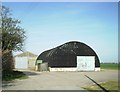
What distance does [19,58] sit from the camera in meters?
70.6

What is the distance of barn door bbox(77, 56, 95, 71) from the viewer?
51.1 m

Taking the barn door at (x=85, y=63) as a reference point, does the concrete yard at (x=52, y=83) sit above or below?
below

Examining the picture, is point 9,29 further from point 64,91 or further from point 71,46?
point 71,46

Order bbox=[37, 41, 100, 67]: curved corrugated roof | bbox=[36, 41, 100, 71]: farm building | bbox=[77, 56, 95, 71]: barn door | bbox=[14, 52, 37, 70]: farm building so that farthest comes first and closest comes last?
bbox=[14, 52, 37, 70]: farm building < bbox=[77, 56, 95, 71]: barn door < bbox=[37, 41, 100, 67]: curved corrugated roof < bbox=[36, 41, 100, 71]: farm building

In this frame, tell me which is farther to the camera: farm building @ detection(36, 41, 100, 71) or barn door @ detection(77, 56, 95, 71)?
barn door @ detection(77, 56, 95, 71)

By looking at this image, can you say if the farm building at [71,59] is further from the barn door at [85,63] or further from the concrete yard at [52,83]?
the concrete yard at [52,83]

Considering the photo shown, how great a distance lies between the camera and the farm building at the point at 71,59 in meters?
50.4

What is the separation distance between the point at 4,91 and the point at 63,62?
112ft

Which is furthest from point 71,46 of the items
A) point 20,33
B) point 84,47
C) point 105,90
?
point 105,90


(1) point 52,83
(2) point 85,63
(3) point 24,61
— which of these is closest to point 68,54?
(2) point 85,63

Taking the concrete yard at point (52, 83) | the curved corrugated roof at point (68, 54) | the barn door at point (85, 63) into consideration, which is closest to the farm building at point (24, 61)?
the curved corrugated roof at point (68, 54)

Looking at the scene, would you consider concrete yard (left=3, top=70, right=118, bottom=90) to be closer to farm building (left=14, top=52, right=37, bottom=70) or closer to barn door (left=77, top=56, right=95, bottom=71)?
barn door (left=77, top=56, right=95, bottom=71)

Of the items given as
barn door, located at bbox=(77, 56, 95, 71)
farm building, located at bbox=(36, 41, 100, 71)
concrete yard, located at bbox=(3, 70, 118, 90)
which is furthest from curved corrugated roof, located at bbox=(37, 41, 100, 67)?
concrete yard, located at bbox=(3, 70, 118, 90)

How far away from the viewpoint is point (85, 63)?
51.2 meters
